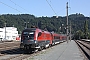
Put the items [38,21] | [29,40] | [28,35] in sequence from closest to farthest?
[29,40] < [28,35] < [38,21]

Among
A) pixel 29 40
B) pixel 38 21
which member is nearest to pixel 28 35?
pixel 29 40

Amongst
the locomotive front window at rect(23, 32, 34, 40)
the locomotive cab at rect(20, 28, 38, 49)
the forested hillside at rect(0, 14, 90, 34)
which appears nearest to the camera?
the locomotive cab at rect(20, 28, 38, 49)

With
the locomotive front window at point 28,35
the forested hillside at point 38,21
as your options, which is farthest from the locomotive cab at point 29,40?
the forested hillside at point 38,21

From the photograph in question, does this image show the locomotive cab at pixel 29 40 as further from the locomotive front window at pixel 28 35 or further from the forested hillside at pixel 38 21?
the forested hillside at pixel 38 21

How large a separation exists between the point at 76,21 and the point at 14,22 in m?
50.7

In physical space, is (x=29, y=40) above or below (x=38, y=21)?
below

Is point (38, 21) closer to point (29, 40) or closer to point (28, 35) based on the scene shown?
point (28, 35)

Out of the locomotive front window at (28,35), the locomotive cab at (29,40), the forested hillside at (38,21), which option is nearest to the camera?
the locomotive cab at (29,40)

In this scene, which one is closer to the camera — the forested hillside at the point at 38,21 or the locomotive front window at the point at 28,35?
the locomotive front window at the point at 28,35

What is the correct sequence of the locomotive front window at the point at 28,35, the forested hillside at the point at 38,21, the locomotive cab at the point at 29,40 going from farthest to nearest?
the forested hillside at the point at 38,21 → the locomotive front window at the point at 28,35 → the locomotive cab at the point at 29,40

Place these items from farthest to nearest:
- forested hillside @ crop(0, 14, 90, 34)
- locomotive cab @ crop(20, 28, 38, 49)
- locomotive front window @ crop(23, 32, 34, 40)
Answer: forested hillside @ crop(0, 14, 90, 34)
locomotive front window @ crop(23, 32, 34, 40)
locomotive cab @ crop(20, 28, 38, 49)

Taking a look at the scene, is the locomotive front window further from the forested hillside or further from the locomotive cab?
the forested hillside

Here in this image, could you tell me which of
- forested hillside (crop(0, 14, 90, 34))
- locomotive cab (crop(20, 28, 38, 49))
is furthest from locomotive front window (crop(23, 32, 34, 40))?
forested hillside (crop(0, 14, 90, 34))

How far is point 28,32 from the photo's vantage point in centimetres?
2789
